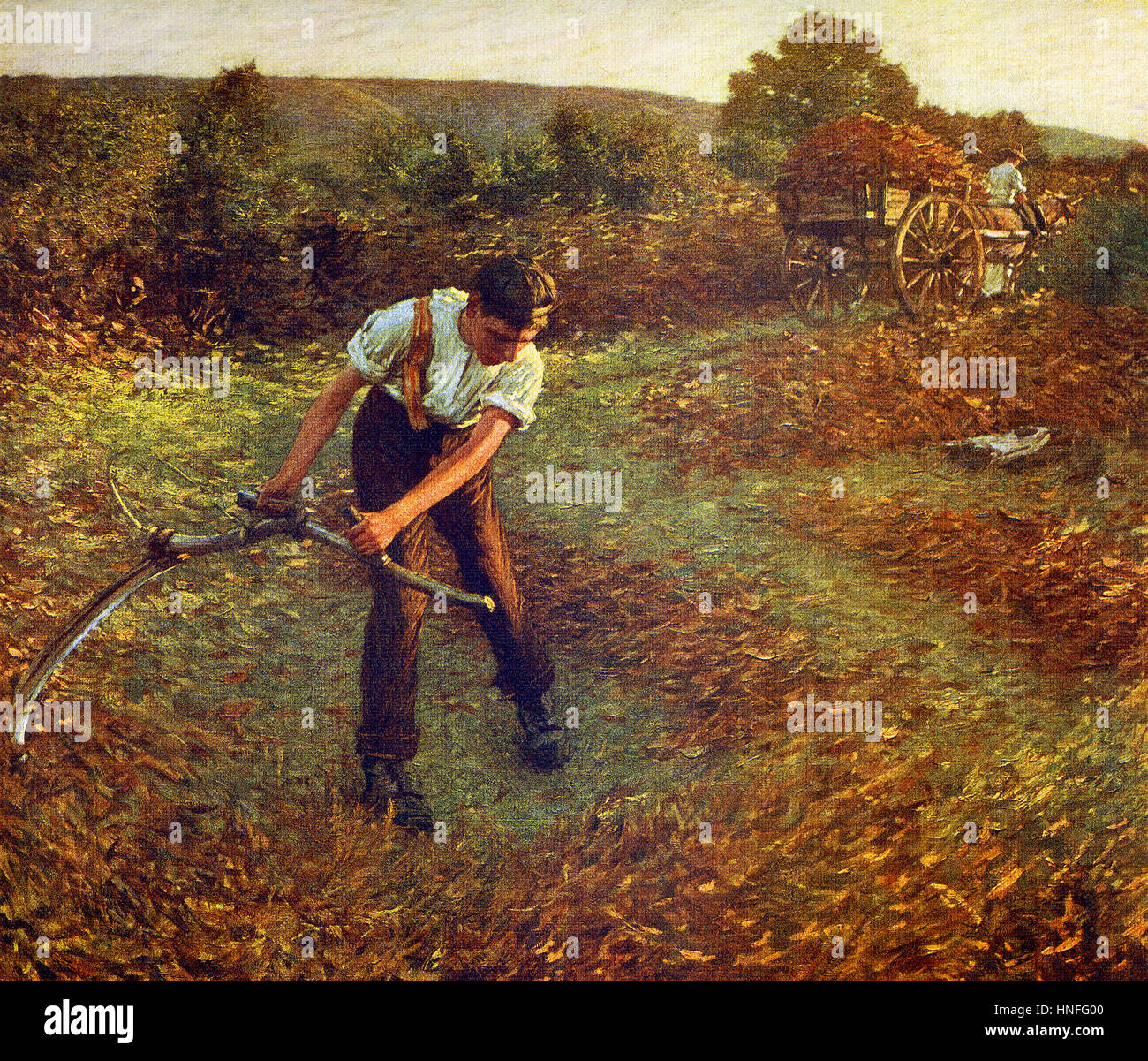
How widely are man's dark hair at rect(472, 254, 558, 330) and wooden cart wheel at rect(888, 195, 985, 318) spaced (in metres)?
1.65

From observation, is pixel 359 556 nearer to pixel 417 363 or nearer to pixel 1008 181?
pixel 417 363

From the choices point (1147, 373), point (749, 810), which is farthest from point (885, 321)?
point (749, 810)

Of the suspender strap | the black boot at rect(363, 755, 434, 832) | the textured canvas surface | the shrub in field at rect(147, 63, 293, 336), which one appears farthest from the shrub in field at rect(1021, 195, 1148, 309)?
the black boot at rect(363, 755, 434, 832)

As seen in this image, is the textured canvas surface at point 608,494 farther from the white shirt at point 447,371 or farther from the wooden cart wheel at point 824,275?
the white shirt at point 447,371

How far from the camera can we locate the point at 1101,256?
154 inches

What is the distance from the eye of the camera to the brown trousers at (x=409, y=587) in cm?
346

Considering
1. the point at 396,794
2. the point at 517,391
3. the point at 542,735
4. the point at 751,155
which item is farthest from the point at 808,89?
the point at 396,794

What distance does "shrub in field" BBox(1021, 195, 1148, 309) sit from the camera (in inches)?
154

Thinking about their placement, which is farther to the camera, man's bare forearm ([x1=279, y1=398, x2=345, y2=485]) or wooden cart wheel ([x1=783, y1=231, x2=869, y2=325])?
wooden cart wheel ([x1=783, y1=231, x2=869, y2=325])

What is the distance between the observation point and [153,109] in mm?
3721

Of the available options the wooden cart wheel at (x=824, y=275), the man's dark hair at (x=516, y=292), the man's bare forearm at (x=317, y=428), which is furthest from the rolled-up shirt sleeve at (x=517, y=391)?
the wooden cart wheel at (x=824, y=275)

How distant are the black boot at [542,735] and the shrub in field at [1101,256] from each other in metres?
2.88

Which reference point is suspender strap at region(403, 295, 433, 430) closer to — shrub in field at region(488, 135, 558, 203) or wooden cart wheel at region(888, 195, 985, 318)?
shrub in field at region(488, 135, 558, 203)
